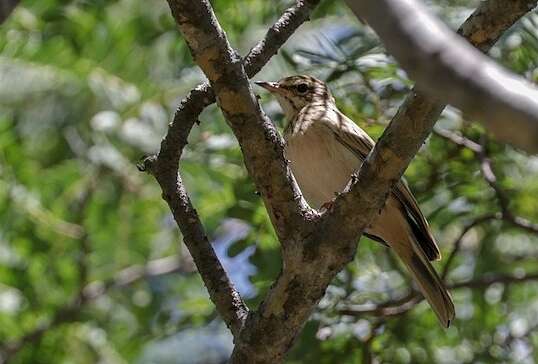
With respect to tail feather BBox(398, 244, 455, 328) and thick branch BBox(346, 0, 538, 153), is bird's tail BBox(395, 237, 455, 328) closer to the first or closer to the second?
tail feather BBox(398, 244, 455, 328)

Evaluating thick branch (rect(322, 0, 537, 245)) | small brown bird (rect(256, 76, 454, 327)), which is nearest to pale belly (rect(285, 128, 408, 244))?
small brown bird (rect(256, 76, 454, 327))

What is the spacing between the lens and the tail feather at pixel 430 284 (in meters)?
4.95

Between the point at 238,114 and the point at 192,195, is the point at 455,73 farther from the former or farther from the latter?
the point at 192,195

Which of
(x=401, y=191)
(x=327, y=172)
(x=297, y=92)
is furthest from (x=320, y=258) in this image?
(x=297, y=92)

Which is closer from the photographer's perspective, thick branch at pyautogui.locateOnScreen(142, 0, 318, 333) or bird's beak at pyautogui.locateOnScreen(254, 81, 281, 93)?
thick branch at pyautogui.locateOnScreen(142, 0, 318, 333)

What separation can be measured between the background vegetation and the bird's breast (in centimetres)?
38

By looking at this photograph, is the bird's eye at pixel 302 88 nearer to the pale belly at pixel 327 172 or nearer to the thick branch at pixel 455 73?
the pale belly at pixel 327 172

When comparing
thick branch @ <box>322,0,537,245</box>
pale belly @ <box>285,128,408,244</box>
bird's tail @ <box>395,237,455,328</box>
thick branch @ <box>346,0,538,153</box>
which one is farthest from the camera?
pale belly @ <box>285,128,408,244</box>

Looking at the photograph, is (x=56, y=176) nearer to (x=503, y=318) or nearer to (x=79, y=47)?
(x=79, y=47)

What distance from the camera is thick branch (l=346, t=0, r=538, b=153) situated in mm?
1306

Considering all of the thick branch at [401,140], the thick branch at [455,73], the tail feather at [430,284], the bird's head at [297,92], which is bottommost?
the tail feather at [430,284]

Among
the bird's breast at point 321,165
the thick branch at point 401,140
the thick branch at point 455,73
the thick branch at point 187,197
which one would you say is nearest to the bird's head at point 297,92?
the bird's breast at point 321,165

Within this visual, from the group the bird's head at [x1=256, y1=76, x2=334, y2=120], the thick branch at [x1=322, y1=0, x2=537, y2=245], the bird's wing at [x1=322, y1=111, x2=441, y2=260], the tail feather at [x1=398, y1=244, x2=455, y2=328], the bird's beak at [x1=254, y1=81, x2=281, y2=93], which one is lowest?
the tail feather at [x1=398, y1=244, x2=455, y2=328]

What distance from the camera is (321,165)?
5.32 meters
